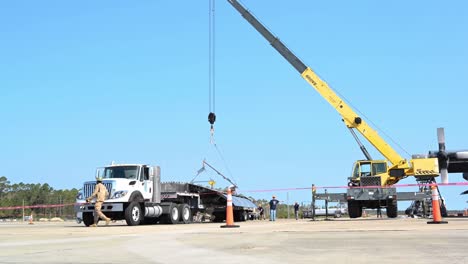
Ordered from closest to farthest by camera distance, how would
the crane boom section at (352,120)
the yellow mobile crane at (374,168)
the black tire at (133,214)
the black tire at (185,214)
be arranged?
the black tire at (133,214)
the black tire at (185,214)
the yellow mobile crane at (374,168)
the crane boom section at (352,120)

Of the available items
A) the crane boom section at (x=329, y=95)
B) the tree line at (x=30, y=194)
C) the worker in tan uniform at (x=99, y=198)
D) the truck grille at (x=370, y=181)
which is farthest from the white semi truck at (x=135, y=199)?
the tree line at (x=30, y=194)

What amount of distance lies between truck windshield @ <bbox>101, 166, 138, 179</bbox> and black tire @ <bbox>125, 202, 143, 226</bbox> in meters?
1.37

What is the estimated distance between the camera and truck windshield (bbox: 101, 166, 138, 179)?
72.2 ft

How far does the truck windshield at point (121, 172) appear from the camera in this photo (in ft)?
72.2

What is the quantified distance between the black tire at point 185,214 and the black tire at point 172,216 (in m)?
0.33

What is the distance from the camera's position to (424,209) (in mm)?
26453

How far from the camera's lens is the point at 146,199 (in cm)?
2252

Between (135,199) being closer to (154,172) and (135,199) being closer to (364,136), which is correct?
(154,172)

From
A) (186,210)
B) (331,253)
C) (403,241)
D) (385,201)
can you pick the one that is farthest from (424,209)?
(331,253)

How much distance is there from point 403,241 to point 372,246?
1.08 metres

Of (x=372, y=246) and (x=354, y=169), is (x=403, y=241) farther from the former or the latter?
(x=354, y=169)

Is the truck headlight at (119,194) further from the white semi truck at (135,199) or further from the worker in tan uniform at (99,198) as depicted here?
the worker in tan uniform at (99,198)

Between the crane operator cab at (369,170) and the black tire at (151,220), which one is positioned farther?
the crane operator cab at (369,170)

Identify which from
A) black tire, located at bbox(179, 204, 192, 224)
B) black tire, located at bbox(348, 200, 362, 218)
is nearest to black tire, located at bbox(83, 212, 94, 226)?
black tire, located at bbox(179, 204, 192, 224)
